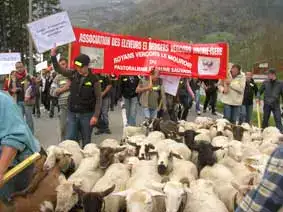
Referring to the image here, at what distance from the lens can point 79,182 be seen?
6.07m

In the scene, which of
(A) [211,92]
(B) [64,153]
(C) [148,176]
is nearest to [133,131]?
(B) [64,153]

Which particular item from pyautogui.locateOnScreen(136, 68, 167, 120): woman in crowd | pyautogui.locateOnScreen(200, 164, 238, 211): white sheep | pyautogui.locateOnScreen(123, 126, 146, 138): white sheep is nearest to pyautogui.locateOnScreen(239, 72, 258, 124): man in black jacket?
pyautogui.locateOnScreen(136, 68, 167, 120): woman in crowd

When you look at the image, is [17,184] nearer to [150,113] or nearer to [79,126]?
[79,126]

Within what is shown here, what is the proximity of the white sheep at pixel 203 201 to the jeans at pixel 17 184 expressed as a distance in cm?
187

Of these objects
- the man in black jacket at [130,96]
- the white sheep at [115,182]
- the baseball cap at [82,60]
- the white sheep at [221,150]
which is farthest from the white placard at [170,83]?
the white sheep at [115,182]

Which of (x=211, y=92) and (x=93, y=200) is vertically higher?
(x=93, y=200)

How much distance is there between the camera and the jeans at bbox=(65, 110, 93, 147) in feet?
27.7

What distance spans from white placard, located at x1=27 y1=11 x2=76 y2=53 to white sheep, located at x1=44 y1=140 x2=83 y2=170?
3249mm

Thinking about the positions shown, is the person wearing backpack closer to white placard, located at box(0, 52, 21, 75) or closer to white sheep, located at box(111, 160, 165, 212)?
white placard, located at box(0, 52, 21, 75)

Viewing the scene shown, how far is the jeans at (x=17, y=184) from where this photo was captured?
418cm

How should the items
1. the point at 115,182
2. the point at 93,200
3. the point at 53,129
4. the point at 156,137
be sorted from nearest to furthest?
the point at 93,200 < the point at 115,182 < the point at 156,137 < the point at 53,129

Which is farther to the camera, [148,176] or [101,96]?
[101,96]

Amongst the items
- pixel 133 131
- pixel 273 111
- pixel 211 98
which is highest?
pixel 133 131

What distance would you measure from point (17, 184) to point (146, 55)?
369 inches
